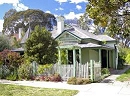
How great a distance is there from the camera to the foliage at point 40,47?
64.6 feet

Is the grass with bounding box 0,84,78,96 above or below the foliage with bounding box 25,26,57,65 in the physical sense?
below

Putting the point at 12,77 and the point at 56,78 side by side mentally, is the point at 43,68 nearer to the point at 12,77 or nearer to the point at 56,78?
the point at 56,78

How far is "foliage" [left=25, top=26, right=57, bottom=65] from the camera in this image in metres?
19.7

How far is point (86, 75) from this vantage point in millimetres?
16312

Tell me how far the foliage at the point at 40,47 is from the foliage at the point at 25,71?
1.57 meters

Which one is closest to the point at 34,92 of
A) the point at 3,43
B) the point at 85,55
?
the point at 85,55

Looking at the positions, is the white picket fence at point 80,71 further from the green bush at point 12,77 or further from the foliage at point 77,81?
the green bush at point 12,77

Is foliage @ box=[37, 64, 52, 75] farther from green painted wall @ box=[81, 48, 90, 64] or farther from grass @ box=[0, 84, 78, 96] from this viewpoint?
green painted wall @ box=[81, 48, 90, 64]

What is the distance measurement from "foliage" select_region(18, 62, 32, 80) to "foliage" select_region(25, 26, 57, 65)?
1.57 m

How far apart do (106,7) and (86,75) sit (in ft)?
24.8

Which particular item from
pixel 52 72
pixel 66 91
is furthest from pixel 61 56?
pixel 66 91

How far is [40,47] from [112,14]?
1057 centimetres

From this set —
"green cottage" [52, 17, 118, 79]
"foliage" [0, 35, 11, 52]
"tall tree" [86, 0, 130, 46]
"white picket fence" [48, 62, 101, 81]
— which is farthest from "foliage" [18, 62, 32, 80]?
"foliage" [0, 35, 11, 52]

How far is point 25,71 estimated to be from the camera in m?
17.9
